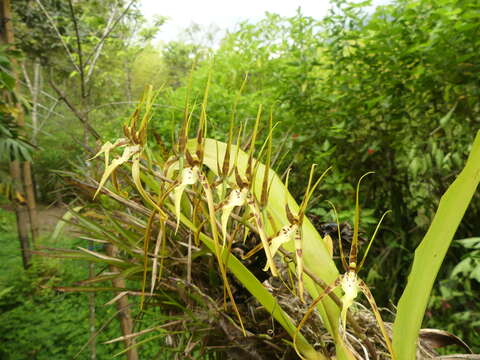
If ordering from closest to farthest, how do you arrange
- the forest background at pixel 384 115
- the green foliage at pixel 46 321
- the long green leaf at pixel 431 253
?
A: the long green leaf at pixel 431 253
the forest background at pixel 384 115
the green foliage at pixel 46 321

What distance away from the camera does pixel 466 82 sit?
880 mm

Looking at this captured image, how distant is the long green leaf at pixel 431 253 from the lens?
20cm

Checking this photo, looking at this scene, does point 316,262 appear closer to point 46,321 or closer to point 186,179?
point 186,179

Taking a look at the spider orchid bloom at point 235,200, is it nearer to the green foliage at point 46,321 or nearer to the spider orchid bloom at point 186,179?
the spider orchid bloom at point 186,179

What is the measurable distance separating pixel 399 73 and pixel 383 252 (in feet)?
1.81

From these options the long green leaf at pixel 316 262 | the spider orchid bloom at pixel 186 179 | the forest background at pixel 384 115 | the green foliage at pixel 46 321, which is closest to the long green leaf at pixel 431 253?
the long green leaf at pixel 316 262

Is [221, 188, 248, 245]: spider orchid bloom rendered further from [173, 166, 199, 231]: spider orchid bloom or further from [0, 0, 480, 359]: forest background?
[0, 0, 480, 359]: forest background

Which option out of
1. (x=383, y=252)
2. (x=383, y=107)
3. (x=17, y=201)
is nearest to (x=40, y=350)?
(x=17, y=201)

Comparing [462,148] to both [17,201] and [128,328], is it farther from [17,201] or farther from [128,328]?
[17,201]

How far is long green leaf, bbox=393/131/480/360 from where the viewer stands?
0.20 metres

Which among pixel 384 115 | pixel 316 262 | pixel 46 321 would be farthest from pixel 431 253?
pixel 46 321

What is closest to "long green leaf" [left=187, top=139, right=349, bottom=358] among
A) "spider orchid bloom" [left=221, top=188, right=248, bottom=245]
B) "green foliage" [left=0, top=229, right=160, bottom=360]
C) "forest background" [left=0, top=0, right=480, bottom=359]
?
"spider orchid bloom" [left=221, top=188, right=248, bottom=245]

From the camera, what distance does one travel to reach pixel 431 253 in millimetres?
215

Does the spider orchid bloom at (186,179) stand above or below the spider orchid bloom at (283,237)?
above
